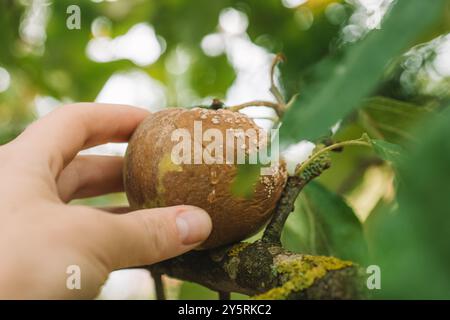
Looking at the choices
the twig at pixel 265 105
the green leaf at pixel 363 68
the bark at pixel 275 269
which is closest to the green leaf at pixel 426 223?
the green leaf at pixel 363 68

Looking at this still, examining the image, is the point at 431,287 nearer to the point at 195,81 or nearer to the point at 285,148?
the point at 285,148

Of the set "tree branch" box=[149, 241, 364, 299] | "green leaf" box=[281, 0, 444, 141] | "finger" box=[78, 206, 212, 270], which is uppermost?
"green leaf" box=[281, 0, 444, 141]

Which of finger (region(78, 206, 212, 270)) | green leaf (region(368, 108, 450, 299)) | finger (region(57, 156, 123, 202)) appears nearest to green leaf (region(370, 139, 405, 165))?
finger (region(78, 206, 212, 270))

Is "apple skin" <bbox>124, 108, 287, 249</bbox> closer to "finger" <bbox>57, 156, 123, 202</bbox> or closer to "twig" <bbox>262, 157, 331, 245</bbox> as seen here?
"twig" <bbox>262, 157, 331, 245</bbox>

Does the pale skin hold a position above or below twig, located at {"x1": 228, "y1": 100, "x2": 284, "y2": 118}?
below

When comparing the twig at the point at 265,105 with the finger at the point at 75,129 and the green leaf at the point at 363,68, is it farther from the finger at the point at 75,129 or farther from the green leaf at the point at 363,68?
the green leaf at the point at 363,68

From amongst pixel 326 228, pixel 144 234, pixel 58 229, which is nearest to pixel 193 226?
pixel 144 234
